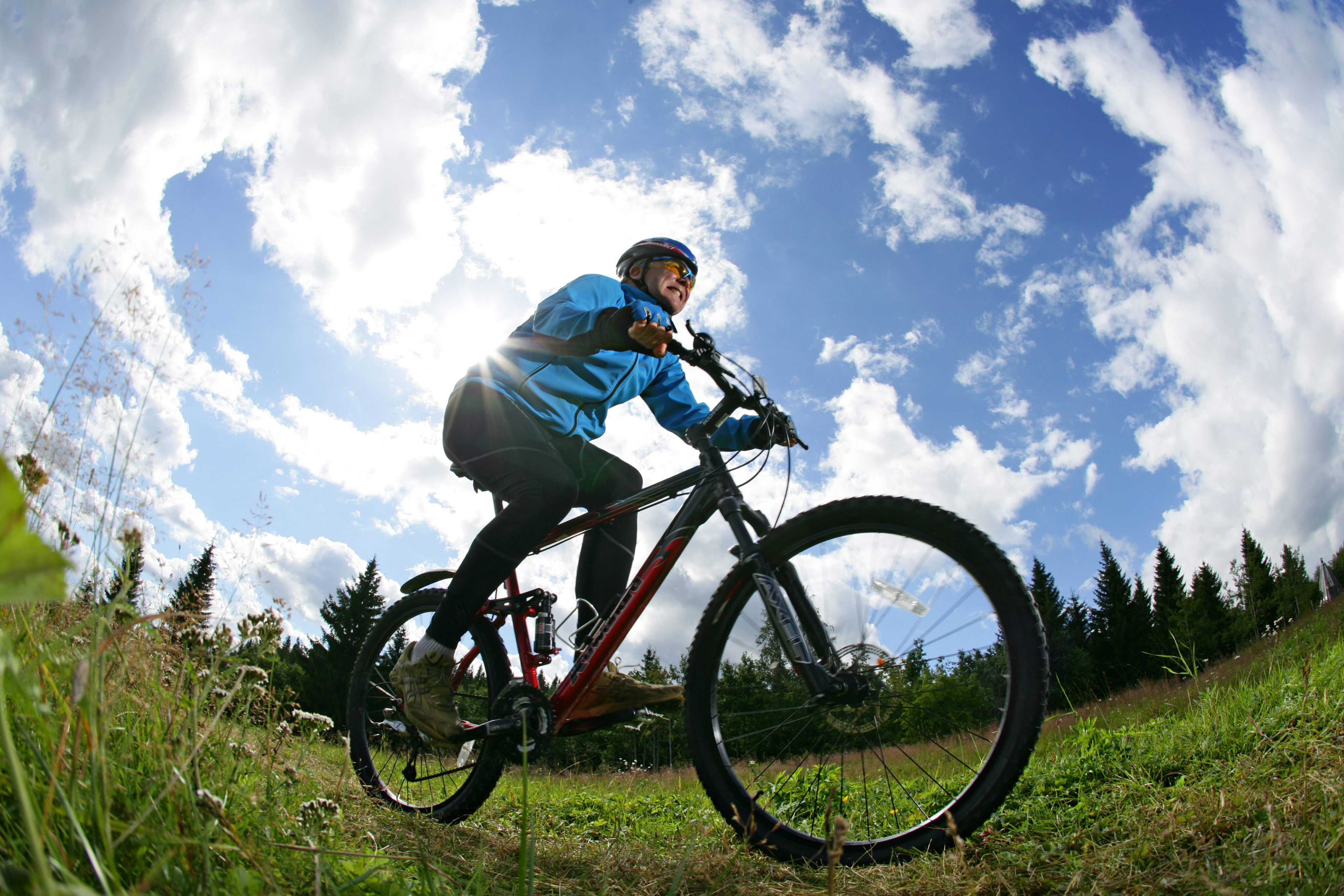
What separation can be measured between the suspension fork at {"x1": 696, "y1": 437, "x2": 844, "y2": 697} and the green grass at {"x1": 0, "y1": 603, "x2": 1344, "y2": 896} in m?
0.49

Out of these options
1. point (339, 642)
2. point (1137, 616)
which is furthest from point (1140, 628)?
point (339, 642)

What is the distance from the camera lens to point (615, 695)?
8.34ft

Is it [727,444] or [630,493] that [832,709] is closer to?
[727,444]

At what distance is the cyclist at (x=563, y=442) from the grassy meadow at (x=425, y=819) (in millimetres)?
499

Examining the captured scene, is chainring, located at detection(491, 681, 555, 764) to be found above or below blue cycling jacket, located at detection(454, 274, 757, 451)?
below

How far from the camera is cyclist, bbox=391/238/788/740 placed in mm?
2551

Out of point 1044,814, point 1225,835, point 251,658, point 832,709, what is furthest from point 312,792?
point 1225,835

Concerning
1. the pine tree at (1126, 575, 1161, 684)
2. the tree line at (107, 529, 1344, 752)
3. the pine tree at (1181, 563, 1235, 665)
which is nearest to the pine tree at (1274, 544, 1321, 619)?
the tree line at (107, 529, 1344, 752)

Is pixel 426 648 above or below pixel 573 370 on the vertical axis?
below

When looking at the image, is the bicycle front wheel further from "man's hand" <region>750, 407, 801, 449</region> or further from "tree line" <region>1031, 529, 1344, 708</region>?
"tree line" <region>1031, 529, 1344, 708</region>

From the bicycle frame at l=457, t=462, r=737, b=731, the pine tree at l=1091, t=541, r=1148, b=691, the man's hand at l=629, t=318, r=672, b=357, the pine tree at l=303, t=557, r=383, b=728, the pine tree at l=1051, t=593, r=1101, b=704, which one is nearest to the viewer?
the man's hand at l=629, t=318, r=672, b=357

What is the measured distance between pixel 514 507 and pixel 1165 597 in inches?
2483

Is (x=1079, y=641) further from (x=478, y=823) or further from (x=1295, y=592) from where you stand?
(x=478, y=823)

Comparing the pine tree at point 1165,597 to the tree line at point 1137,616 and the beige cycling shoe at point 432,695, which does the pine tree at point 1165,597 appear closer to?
the tree line at point 1137,616
